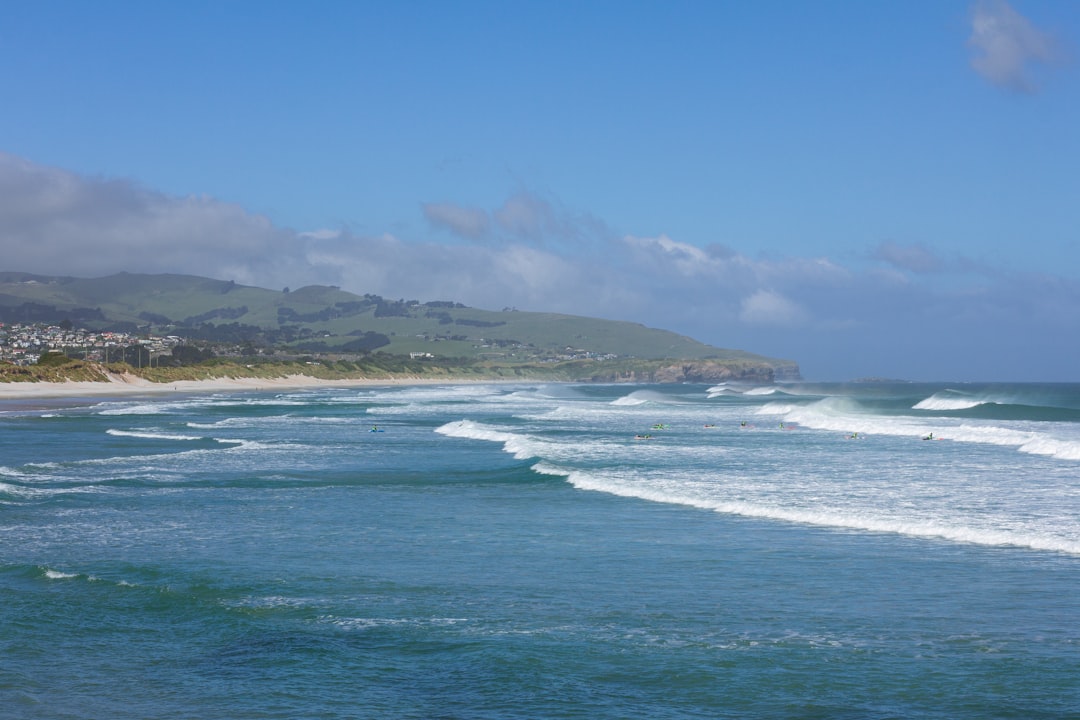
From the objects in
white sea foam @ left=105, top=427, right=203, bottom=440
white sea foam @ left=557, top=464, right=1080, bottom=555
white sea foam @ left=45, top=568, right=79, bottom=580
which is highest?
white sea foam @ left=557, top=464, right=1080, bottom=555

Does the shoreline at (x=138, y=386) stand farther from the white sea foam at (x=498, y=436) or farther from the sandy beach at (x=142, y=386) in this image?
the white sea foam at (x=498, y=436)

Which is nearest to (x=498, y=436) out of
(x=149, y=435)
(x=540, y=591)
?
(x=149, y=435)

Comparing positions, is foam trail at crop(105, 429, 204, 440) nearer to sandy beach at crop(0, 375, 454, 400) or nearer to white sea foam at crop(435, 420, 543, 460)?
white sea foam at crop(435, 420, 543, 460)

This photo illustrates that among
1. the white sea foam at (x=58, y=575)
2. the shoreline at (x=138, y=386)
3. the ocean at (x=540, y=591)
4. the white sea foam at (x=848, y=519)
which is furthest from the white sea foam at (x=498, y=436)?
the shoreline at (x=138, y=386)

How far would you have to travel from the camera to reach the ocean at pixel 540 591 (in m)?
10.1

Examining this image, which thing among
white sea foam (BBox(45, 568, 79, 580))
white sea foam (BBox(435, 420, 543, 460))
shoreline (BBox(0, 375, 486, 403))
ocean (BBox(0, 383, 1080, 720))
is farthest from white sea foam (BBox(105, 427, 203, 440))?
shoreline (BBox(0, 375, 486, 403))

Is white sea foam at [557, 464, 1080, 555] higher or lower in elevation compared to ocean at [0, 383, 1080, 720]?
higher

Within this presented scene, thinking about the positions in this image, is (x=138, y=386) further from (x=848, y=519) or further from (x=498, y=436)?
(x=848, y=519)

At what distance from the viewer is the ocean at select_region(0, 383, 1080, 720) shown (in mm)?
10109

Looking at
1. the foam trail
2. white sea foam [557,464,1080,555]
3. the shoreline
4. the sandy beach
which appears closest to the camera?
white sea foam [557,464,1080,555]

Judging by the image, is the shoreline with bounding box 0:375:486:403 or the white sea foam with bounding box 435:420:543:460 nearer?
the white sea foam with bounding box 435:420:543:460

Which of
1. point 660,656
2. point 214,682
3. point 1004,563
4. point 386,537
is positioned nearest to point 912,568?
point 1004,563

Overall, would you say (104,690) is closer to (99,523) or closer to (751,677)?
(751,677)

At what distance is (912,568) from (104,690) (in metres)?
11.2
